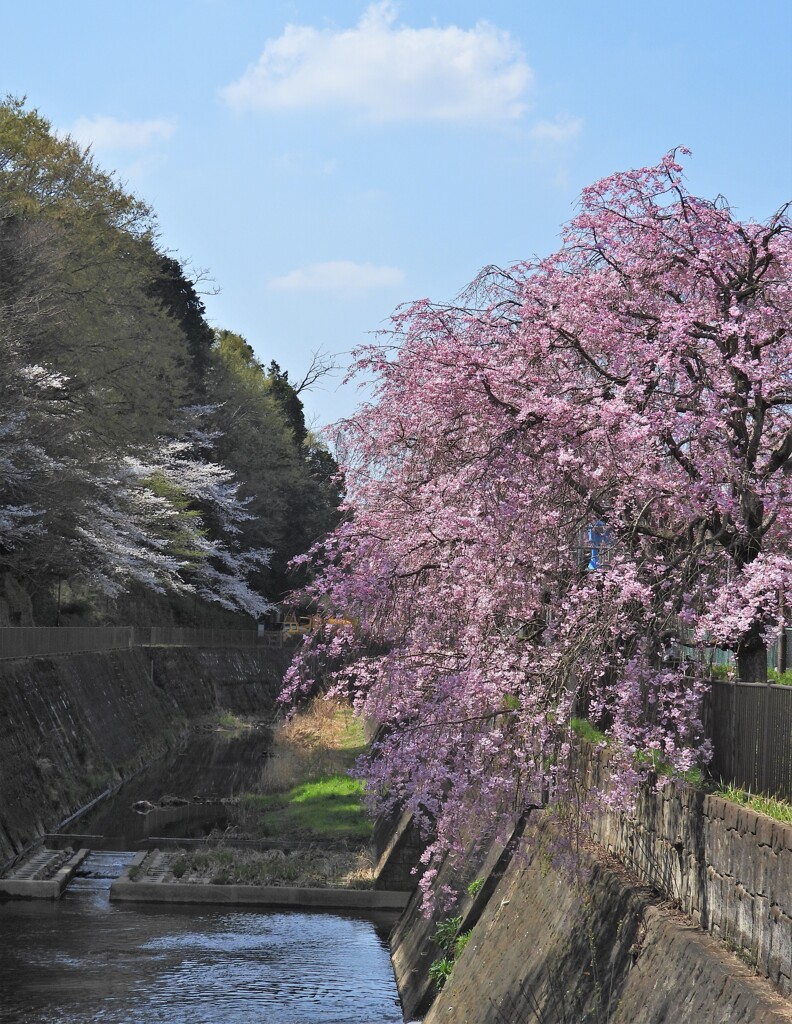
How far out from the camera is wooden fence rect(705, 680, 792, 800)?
9633 mm

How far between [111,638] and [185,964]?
31709 mm

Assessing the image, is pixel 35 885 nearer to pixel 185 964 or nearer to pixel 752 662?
pixel 185 964

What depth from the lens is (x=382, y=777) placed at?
43.4 ft

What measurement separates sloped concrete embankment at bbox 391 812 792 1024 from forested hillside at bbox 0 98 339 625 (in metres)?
6.19

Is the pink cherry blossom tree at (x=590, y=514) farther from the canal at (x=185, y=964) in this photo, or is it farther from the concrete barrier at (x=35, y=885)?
the concrete barrier at (x=35, y=885)

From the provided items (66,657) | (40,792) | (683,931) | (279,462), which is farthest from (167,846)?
(279,462)

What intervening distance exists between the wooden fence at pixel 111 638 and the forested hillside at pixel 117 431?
1.67 m

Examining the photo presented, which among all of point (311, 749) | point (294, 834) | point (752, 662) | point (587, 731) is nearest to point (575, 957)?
point (587, 731)

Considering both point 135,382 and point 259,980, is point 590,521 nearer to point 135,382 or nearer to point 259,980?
point 259,980

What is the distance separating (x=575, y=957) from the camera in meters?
11.3

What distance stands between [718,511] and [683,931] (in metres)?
4.00

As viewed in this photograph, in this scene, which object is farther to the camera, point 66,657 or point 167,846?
point 66,657

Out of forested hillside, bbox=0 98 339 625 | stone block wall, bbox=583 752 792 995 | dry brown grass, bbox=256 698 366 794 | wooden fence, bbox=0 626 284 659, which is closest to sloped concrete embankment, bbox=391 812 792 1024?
stone block wall, bbox=583 752 792 995

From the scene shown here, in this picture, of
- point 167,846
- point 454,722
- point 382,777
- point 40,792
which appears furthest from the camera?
point 40,792
